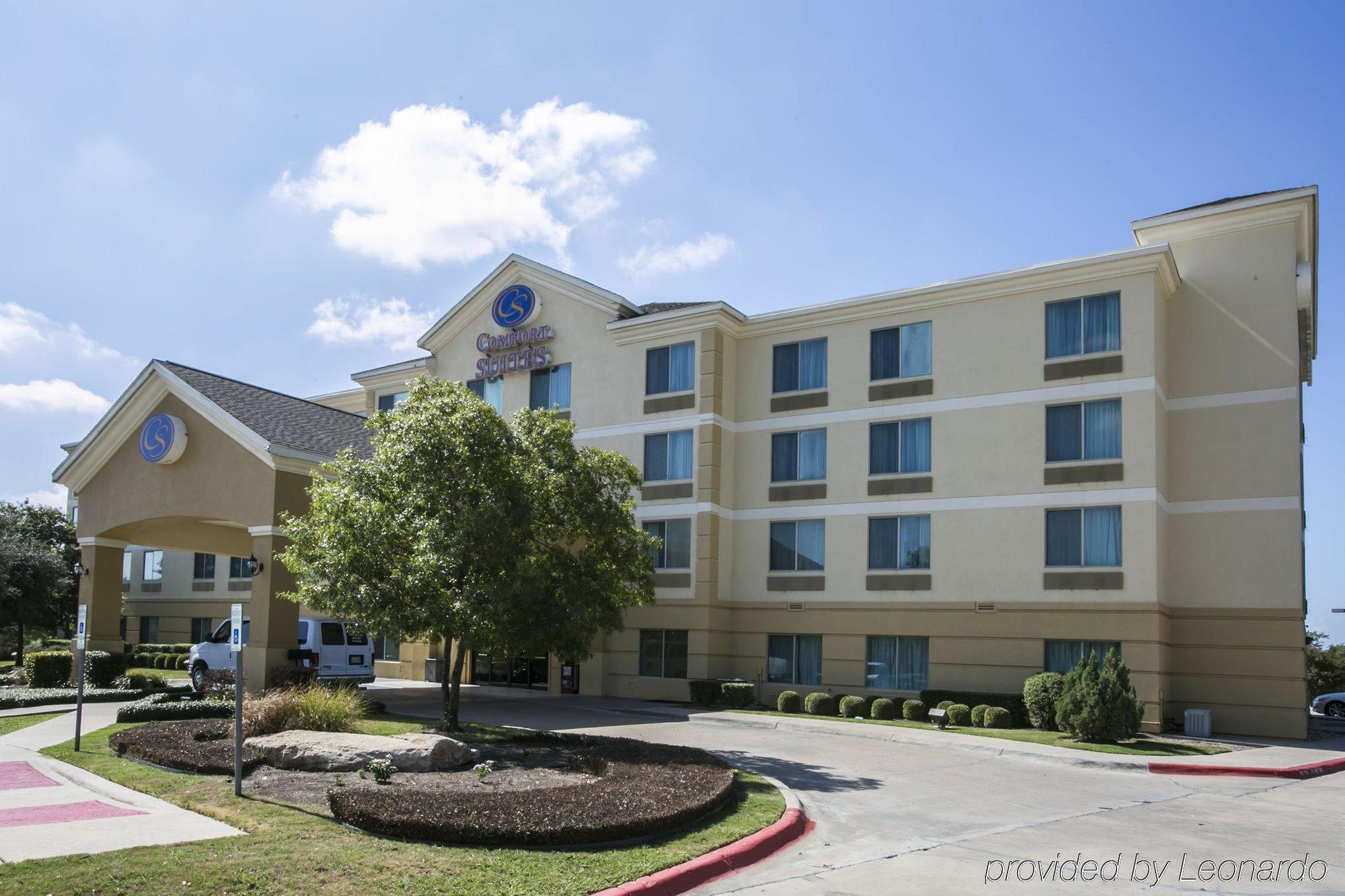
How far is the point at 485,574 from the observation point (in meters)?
18.4

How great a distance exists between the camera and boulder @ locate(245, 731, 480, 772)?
13.7 m

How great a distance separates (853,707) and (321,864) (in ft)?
65.9

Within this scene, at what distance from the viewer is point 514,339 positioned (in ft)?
117

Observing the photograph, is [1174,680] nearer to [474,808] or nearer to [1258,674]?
[1258,674]

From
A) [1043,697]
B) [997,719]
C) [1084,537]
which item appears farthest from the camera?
[1084,537]

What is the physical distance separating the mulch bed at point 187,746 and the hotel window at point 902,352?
19.8 meters

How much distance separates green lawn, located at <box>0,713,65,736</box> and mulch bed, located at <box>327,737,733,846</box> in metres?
10.4

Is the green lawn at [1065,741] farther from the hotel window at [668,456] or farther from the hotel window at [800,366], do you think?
the hotel window at [800,366]

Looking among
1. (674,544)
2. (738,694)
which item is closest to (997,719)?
(738,694)

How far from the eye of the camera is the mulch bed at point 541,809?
9844 millimetres

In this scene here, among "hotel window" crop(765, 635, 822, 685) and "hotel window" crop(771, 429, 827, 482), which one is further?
"hotel window" crop(771, 429, 827, 482)

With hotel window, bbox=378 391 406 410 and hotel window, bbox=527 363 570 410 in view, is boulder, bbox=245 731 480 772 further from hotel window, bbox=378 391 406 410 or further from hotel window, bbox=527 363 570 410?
hotel window, bbox=378 391 406 410

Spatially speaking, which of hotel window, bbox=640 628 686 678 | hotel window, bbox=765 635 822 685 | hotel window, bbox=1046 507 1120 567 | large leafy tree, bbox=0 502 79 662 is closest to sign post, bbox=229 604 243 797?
hotel window, bbox=640 628 686 678

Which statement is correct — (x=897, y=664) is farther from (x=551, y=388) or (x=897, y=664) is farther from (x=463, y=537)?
(x=463, y=537)
